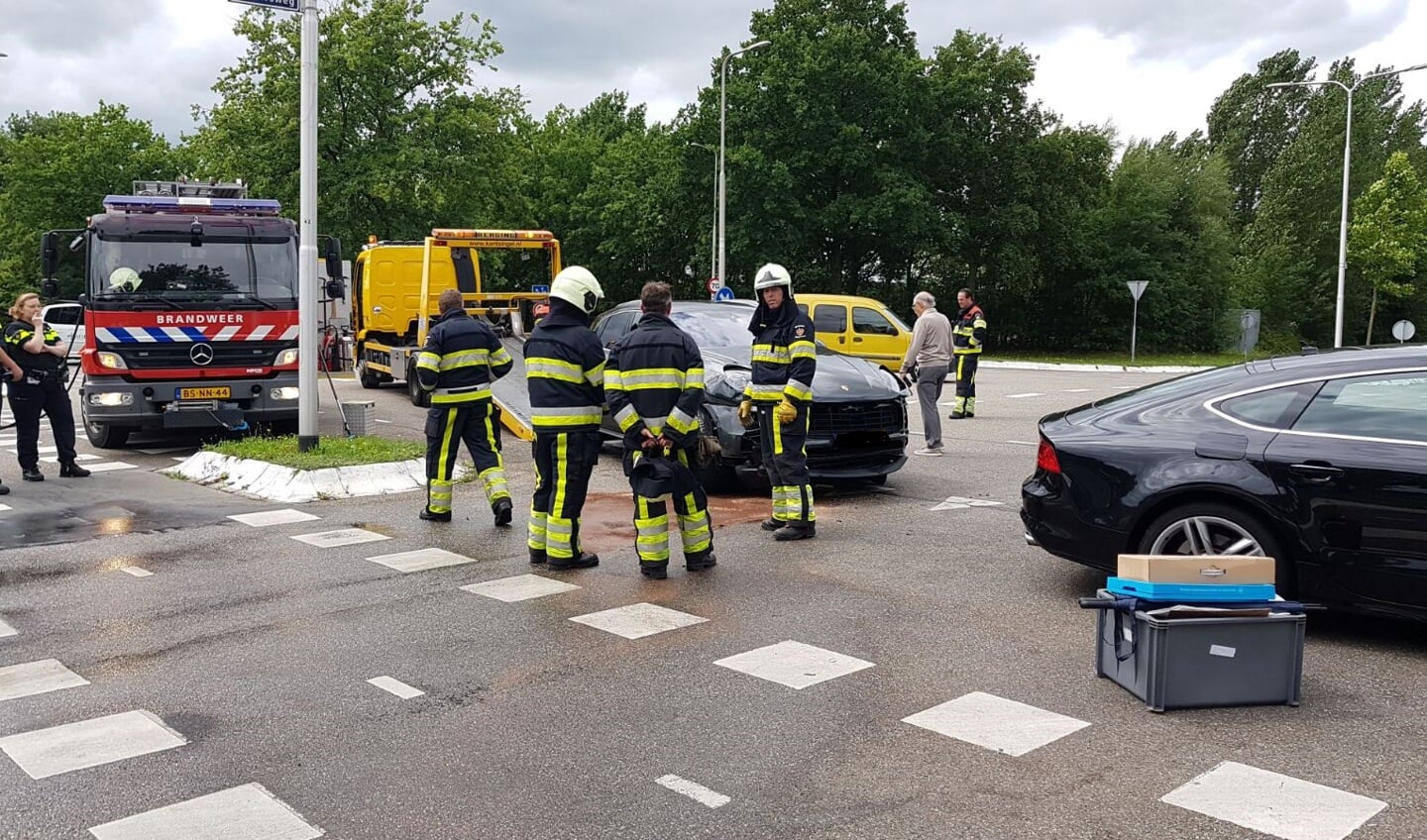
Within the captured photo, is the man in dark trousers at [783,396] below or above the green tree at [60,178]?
below

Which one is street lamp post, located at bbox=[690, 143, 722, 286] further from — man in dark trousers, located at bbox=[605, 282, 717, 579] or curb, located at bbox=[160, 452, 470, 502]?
man in dark trousers, located at bbox=[605, 282, 717, 579]

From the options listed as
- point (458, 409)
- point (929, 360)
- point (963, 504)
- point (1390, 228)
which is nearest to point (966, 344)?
point (929, 360)

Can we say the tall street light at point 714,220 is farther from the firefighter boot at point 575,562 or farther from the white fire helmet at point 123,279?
the firefighter boot at point 575,562

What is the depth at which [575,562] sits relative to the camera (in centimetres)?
730

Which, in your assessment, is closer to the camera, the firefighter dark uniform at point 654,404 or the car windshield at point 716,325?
the firefighter dark uniform at point 654,404

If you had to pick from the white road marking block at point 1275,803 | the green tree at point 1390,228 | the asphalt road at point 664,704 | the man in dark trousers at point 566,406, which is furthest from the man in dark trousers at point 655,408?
the green tree at point 1390,228

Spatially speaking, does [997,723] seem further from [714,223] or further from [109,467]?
[714,223]

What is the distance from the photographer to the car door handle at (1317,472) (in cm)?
539

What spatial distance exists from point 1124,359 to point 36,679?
127ft

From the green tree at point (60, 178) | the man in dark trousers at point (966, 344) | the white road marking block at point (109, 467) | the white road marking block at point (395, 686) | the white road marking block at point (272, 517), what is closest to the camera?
the white road marking block at point (395, 686)

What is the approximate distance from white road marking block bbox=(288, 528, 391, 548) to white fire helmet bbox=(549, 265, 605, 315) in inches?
99.1

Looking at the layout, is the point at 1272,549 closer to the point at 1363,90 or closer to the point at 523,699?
the point at 523,699

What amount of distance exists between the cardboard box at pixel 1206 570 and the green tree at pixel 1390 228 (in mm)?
49080

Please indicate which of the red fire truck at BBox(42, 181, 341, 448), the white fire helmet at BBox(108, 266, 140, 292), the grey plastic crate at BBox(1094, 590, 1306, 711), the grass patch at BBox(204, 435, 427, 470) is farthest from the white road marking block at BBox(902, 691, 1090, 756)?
the white fire helmet at BBox(108, 266, 140, 292)
